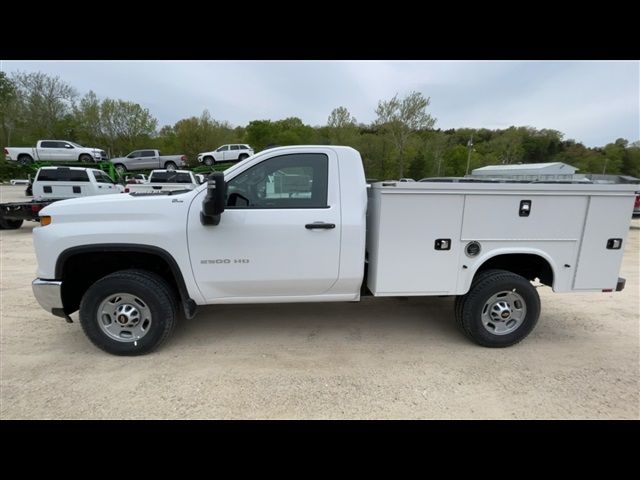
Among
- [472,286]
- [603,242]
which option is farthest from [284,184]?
[603,242]

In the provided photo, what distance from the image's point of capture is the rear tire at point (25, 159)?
21625 millimetres

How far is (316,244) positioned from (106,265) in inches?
88.4

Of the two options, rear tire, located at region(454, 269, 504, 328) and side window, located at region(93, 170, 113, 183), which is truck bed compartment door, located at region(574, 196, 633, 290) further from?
side window, located at region(93, 170, 113, 183)

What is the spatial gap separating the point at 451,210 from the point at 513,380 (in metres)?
1.64

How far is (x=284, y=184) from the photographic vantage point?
129 inches

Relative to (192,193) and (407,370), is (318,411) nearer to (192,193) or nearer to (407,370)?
(407,370)

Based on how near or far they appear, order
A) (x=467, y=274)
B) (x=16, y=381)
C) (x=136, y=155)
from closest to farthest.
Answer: (x=16, y=381), (x=467, y=274), (x=136, y=155)

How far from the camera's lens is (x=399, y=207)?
325 cm

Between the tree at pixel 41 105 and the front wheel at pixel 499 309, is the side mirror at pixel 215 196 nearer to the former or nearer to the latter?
the front wheel at pixel 499 309

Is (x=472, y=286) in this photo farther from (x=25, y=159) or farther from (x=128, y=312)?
(x=25, y=159)

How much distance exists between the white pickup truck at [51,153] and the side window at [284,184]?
79.8ft

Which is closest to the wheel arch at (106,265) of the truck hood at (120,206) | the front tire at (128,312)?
the front tire at (128,312)

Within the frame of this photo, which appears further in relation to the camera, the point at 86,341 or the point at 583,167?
the point at 583,167

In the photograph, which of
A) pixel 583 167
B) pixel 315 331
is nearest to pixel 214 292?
pixel 315 331
